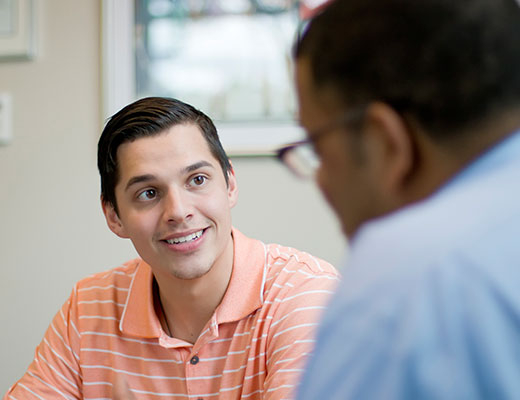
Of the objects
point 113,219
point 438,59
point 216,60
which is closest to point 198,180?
point 113,219

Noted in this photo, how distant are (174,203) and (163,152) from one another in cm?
11

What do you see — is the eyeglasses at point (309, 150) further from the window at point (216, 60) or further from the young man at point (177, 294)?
the window at point (216, 60)

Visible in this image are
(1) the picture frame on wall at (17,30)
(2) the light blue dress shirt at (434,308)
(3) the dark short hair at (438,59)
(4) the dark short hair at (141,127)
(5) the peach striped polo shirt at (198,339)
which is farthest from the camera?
(1) the picture frame on wall at (17,30)

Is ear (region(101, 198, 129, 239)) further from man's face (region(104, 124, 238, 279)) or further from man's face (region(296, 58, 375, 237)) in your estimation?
man's face (region(296, 58, 375, 237))

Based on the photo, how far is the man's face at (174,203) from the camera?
1.24 m

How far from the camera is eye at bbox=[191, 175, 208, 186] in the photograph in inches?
50.1

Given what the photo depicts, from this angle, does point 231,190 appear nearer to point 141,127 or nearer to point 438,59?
point 141,127

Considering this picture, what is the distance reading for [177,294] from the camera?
1.30 meters

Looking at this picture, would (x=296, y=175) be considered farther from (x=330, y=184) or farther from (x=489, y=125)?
(x=489, y=125)

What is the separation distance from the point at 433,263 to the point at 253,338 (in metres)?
0.83

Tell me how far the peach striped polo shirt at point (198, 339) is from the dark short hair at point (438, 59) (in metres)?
0.67

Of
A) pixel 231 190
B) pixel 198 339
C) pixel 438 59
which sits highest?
pixel 438 59

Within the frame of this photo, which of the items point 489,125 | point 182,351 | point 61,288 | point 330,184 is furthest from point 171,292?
point 489,125

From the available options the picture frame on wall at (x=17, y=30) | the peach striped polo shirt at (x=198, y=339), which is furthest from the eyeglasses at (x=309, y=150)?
the picture frame on wall at (x=17, y=30)
